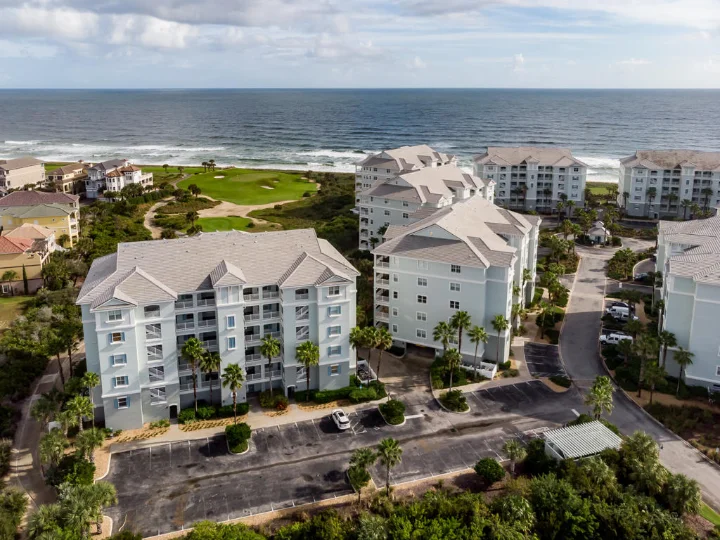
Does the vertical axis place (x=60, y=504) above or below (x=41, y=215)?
below

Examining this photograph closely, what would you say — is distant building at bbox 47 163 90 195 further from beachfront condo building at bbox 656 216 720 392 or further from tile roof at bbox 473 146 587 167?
beachfront condo building at bbox 656 216 720 392

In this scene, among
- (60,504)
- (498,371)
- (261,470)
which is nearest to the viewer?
(60,504)

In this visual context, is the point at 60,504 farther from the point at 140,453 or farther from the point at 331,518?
the point at 331,518

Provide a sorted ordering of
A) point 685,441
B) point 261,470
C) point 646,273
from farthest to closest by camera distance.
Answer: point 646,273 < point 685,441 < point 261,470

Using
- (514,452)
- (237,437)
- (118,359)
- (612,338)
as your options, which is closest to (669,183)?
(612,338)

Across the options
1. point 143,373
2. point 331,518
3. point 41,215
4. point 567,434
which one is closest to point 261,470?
point 331,518

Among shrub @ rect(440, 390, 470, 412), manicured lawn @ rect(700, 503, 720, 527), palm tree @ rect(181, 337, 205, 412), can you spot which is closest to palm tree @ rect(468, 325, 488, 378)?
shrub @ rect(440, 390, 470, 412)

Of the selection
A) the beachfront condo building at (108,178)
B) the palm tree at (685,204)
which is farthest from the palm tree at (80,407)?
the palm tree at (685,204)
